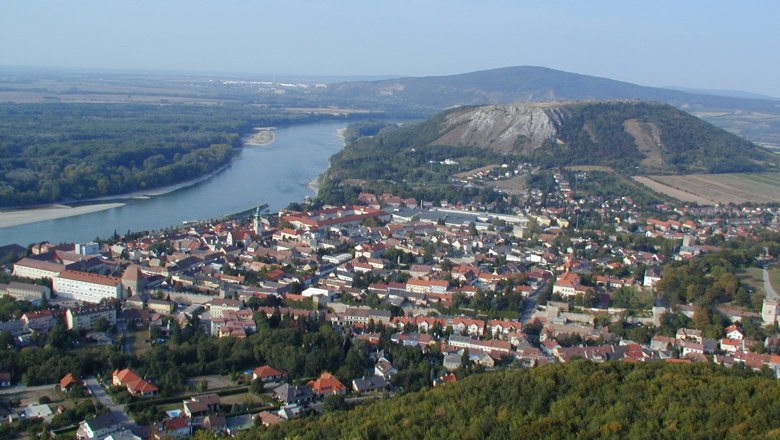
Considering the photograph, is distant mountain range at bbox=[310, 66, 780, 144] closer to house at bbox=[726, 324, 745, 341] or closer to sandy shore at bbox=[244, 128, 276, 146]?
sandy shore at bbox=[244, 128, 276, 146]

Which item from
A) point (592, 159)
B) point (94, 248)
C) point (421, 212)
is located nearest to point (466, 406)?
point (94, 248)

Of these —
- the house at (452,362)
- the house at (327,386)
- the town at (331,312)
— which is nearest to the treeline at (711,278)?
the town at (331,312)

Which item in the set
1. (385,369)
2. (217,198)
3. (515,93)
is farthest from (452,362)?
(515,93)

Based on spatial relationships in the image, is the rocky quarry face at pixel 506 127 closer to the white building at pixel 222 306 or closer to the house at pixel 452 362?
the white building at pixel 222 306

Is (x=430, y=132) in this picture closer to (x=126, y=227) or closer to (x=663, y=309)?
(x=126, y=227)

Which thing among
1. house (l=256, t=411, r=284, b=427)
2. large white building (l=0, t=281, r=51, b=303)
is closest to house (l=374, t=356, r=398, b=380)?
house (l=256, t=411, r=284, b=427)

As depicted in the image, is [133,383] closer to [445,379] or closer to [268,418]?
[268,418]
